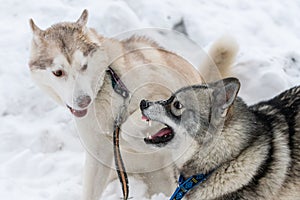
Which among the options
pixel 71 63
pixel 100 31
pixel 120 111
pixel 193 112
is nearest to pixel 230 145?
pixel 193 112

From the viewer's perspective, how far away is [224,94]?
8.63 feet

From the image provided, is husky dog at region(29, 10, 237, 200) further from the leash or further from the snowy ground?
the snowy ground

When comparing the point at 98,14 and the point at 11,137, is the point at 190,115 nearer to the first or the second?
the point at 11,137

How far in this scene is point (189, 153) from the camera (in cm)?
286

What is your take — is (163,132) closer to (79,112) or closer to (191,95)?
(191,95)

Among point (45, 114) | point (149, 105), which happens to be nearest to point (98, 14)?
point (45, 114)

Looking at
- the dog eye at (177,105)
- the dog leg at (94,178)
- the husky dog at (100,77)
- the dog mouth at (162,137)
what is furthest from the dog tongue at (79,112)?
the dog eye at (177,105)

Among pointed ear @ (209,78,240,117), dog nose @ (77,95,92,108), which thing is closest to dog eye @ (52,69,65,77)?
dog nose @ (77,95,92,108)

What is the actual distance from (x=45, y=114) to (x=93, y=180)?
1.22 m

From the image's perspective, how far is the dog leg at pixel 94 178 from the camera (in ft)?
11.9

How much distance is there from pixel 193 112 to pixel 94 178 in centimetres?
128

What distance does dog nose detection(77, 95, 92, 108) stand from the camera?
3.23m

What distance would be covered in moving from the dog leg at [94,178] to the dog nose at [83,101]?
0.51 m

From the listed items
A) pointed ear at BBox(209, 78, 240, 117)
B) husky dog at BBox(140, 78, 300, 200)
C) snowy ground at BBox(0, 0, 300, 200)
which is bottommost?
snowy ground at BBox(0, 0, 300, 200)
